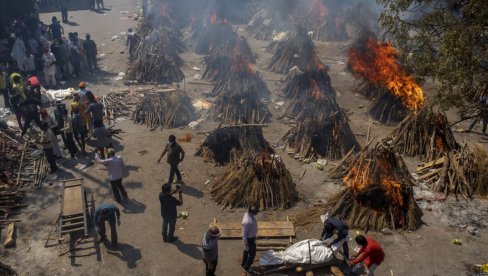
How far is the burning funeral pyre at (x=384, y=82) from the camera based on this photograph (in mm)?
16703

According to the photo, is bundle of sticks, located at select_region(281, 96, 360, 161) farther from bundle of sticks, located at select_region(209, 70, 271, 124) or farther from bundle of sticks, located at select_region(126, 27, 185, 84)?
bundle of sticks, located at select_region(126, 27, 185, 84)

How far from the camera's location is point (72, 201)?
10453 millimetres

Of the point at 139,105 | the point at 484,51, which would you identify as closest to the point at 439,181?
the point at 484,51

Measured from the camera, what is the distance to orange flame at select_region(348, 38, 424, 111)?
656 inches

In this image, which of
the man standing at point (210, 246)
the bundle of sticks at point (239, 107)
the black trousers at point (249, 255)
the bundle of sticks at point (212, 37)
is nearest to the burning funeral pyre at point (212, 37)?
the bundle of sticks at point (212, 37)

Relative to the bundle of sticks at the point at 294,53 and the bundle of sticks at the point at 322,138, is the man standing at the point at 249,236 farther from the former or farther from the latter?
the bundle of sticks at the point at 294,53

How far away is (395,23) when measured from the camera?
467 inches

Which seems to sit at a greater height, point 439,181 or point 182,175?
point 439,181

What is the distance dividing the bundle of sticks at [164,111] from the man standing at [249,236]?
801 cm

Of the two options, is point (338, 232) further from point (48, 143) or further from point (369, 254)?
point (48, 143)

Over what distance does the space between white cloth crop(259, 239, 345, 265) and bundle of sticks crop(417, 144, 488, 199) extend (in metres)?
4.81

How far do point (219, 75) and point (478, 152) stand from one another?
38.1 ft

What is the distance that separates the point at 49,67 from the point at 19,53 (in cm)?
158

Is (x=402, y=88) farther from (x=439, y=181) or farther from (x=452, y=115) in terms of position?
(x=439, y=181)
